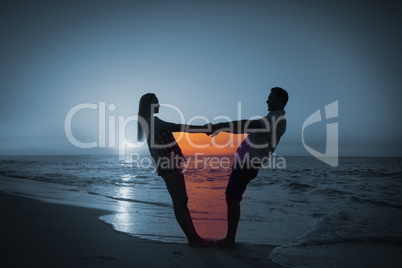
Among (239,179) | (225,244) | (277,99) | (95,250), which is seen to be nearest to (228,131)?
(239,179)

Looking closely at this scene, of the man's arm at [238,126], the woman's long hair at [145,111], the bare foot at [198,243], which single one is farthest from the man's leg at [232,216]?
the woman's long hair at [145,111]

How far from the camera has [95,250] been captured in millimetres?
3150

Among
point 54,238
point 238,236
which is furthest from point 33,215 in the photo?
point 238,236

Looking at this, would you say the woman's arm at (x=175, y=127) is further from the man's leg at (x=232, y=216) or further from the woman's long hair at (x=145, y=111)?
the man's leg at (x=232, y=216)

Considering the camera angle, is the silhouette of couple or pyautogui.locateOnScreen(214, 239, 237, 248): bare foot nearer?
the silhouette of couple

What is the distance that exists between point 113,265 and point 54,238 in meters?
1.37

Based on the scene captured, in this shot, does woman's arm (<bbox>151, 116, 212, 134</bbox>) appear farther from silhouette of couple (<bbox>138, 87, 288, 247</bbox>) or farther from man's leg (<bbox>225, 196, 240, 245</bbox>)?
man's leg (<bbox>225, 196, 240, 245</bbox>)

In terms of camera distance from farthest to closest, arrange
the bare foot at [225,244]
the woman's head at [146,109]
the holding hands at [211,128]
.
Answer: the bare foot at [225,244] → the woman's head at [146,109] → the holding hands at [211,128]

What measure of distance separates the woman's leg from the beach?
0.17 meters

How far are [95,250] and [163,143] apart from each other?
148 cm

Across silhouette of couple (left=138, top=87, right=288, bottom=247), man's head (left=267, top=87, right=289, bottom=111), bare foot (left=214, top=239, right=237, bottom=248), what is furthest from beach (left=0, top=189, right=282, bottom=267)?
man's head (left=267, top=87, right=289, bottom=111)

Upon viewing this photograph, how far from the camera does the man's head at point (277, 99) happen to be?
340 cm

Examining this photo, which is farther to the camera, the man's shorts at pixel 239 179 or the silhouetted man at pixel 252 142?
the man's shorts at pixel 239 179

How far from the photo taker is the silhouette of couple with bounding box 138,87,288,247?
3273 millimetres
